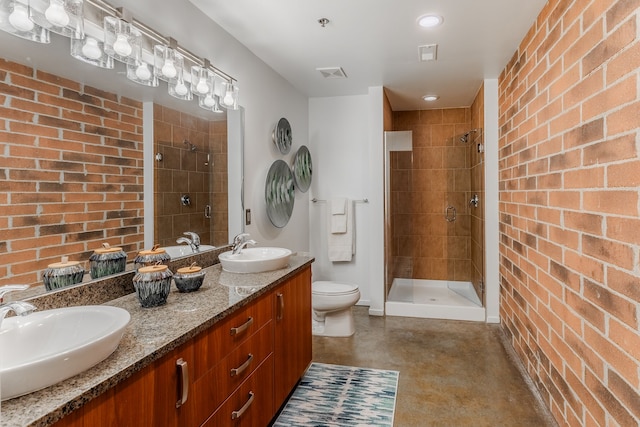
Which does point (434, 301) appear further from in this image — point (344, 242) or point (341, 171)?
point (341, 171)

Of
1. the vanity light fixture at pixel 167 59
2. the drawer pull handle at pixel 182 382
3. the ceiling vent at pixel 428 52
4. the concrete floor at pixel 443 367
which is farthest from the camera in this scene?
the ceiling vent at pixel 428 52

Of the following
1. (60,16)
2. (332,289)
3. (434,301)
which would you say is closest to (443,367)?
(332,289)

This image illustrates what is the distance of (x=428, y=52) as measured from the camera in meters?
2.87

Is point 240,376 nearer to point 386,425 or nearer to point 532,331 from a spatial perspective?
point 386,425

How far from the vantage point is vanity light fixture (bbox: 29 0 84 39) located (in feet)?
4.31

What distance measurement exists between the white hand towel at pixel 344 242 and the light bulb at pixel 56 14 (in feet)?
9.84

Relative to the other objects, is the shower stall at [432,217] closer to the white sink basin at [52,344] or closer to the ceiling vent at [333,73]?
the ceiling vent at [333,73]

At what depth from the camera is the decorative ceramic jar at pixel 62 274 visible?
52.9 inches

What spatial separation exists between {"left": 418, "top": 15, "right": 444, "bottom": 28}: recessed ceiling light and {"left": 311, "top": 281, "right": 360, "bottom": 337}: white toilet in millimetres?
2070

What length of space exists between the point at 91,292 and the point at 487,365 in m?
2.52

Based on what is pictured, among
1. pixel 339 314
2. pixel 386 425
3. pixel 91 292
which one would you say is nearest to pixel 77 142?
pixel 91 292

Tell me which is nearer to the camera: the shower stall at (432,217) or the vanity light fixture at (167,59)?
the vanity light fixture at (167,59)

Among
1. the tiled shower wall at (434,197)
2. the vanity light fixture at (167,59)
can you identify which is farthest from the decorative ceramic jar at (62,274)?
the tiled shower wall at (434,197)

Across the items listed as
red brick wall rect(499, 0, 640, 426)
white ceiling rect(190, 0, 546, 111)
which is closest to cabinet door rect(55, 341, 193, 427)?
red brick wall rect(499, 0, 640, 426)
